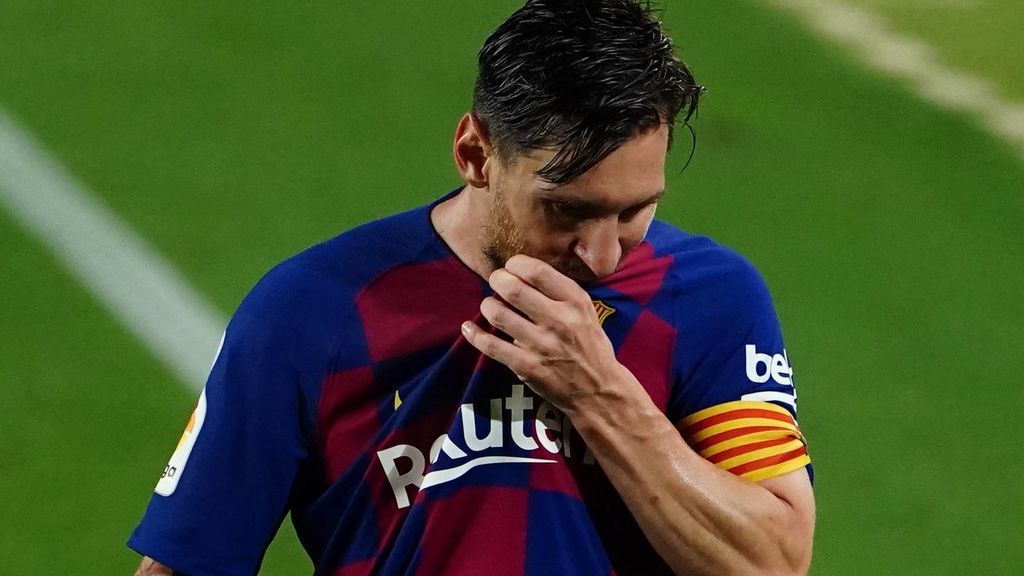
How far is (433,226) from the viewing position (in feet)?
10.6

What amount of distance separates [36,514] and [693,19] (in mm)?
3960

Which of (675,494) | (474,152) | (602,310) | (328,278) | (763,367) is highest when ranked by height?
(474,152)

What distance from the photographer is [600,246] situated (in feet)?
9.68

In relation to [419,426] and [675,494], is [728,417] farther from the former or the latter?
[419,426]

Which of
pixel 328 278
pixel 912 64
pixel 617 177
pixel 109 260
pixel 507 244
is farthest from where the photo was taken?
pixel 912 64

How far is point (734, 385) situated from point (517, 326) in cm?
44

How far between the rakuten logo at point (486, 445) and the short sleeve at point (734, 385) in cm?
22

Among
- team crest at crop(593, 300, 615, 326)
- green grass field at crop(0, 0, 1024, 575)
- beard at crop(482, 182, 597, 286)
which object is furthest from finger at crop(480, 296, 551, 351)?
green grass field at crop(0, 0, 1024, 575)

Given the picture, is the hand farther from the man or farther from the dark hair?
the dark hair

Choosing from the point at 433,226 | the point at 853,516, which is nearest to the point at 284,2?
the point at 853,516

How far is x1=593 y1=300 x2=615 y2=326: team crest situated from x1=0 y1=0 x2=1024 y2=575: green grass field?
2599 mm

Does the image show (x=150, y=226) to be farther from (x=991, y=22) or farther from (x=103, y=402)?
(x=991, y=22)

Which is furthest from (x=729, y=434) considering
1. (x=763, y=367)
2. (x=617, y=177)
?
(x=617, y=177)

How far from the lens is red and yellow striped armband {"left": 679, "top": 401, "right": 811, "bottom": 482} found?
10.1ft
